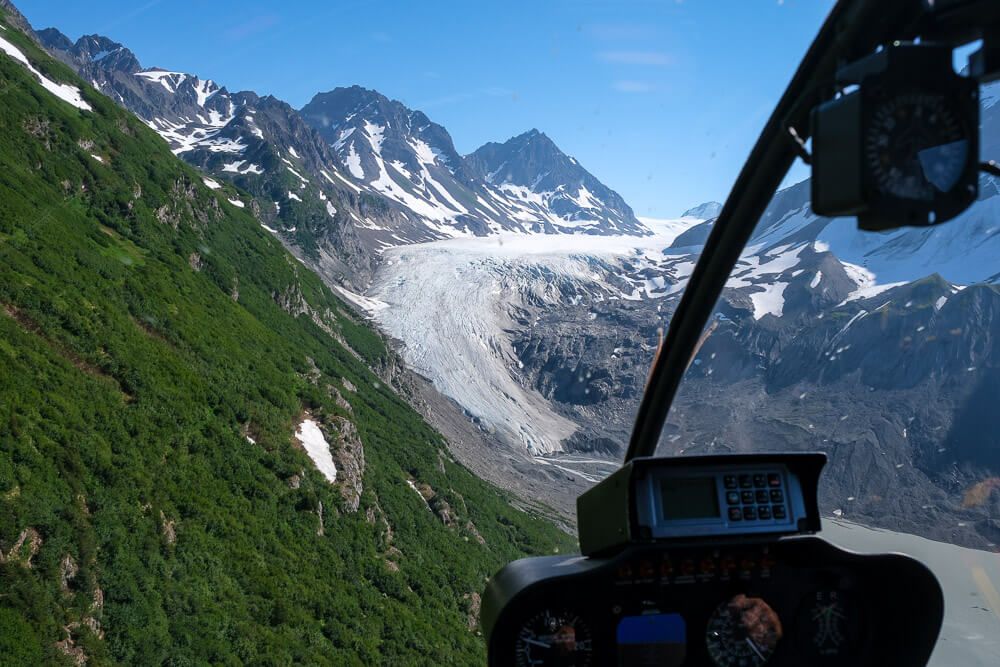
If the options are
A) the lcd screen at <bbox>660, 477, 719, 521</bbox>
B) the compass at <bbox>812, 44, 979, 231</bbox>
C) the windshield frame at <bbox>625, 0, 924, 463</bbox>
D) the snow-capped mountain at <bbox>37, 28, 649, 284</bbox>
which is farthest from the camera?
the snow-capped mountain at <bbox>37, 28, 649, 284</bbox>

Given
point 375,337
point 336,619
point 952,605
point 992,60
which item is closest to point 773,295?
point 952,605

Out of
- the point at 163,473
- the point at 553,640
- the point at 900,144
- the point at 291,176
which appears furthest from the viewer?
the point at 291,176

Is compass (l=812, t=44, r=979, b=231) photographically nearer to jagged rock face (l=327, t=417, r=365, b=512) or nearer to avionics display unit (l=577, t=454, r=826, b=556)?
avionics display unit (l=577, t=454, r=826, b=556)

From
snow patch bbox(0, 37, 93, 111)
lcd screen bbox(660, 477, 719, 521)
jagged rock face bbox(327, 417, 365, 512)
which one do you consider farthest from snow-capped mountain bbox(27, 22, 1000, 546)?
snow patch bbox(0, 37, 93, 111)

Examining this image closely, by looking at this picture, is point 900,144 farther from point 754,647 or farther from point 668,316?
point 754,647

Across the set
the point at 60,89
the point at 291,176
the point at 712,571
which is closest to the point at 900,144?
the point at 712,571

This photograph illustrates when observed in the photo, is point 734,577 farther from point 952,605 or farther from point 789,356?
point 789,356
